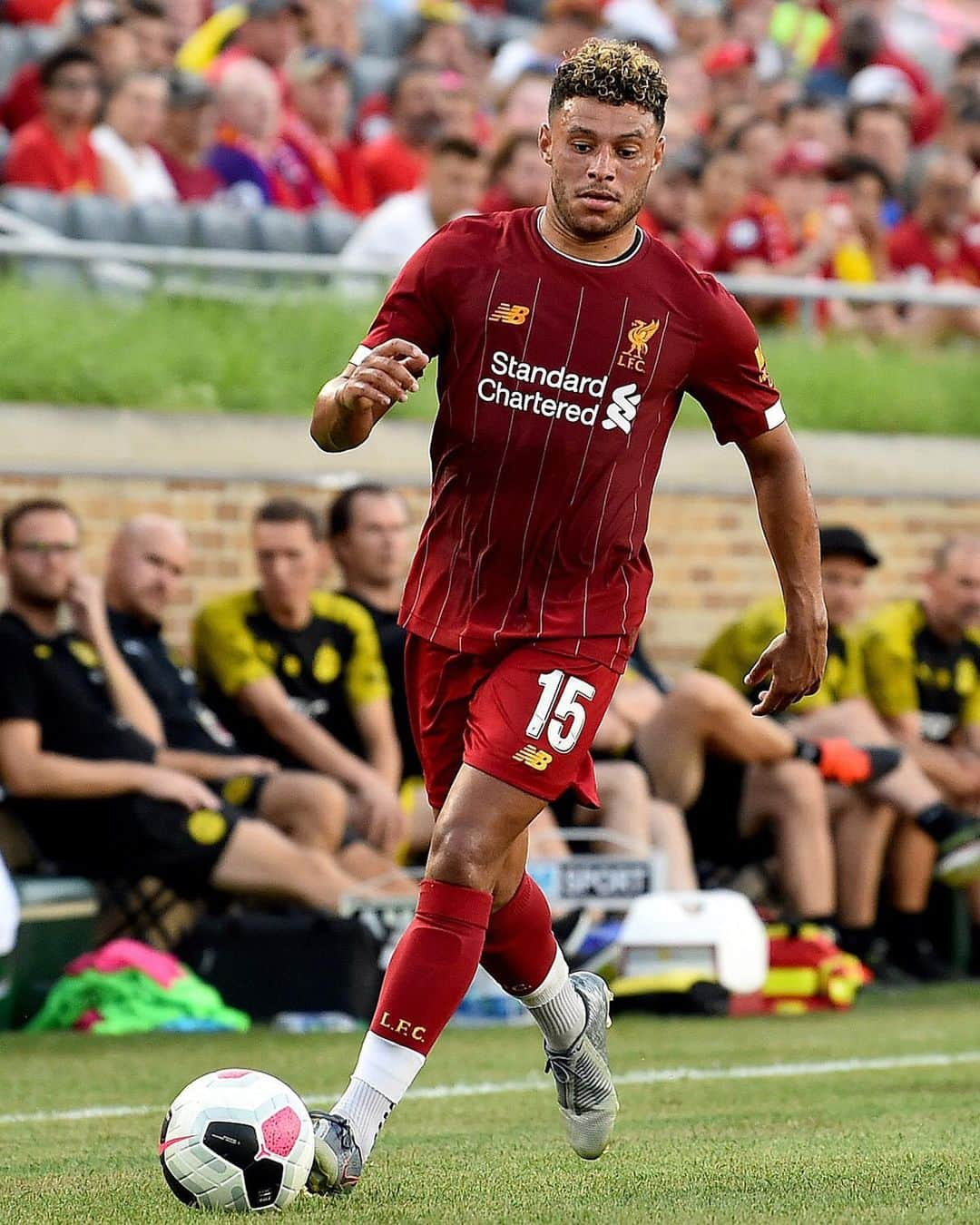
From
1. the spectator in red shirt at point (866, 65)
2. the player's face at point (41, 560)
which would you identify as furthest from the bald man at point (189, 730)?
the spectator in red shirt at point (866, 65)

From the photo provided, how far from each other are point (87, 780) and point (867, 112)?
9174mm

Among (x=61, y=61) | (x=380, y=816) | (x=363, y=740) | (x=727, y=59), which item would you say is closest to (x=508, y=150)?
(x=61, y=61)

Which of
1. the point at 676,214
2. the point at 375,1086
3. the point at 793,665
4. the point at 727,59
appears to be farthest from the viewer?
the point at 727,59

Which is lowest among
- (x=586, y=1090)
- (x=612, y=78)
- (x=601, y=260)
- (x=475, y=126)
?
(x=586, y=1090)

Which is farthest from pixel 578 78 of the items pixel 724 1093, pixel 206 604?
pixel 206 604

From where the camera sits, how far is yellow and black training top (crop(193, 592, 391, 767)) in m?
9.46

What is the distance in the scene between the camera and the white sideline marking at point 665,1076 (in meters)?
6.11

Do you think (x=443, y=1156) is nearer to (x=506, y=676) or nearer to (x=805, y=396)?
(x=506, y=676)

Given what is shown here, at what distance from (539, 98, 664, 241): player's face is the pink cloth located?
4249mm

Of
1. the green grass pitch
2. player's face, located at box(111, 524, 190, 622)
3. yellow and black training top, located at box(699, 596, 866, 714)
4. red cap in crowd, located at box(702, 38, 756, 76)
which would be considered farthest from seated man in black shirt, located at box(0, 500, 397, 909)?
red cap in crowd, located at box(702, 38, 756, 76)

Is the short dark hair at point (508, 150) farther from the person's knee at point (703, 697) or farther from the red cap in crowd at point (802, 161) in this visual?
the person's knee at point (703, 697)

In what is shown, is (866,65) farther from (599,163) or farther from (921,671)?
(599,163)

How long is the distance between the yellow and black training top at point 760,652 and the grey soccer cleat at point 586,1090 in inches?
209

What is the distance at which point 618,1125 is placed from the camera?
18.9 feet
